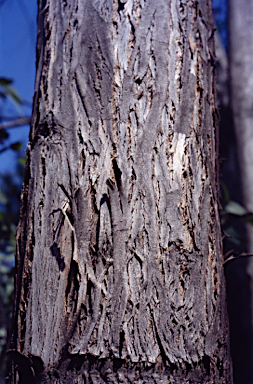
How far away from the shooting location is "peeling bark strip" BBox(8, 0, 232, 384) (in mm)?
581

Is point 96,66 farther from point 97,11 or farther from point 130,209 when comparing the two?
point 130,209

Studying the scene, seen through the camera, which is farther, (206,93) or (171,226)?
(206,93)

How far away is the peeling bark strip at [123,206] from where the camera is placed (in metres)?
0.58

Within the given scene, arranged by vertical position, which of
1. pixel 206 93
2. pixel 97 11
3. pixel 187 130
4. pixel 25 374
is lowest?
pixel 25 374

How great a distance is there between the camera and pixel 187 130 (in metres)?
0.69

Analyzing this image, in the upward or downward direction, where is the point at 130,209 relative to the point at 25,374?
upward

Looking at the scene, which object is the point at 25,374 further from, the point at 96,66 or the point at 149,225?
the point at 96,66

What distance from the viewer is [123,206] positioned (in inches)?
24.6

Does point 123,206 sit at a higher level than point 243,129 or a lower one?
lower

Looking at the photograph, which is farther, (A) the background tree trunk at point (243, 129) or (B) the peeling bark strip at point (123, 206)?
(A) the background tree trunk at point (243, 129)

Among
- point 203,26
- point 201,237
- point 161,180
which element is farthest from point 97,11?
point 201,237

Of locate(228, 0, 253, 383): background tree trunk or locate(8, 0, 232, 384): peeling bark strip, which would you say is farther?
locate(228, 0, 253, 383): background tree trunk

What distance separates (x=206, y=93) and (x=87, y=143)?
0.30 metres

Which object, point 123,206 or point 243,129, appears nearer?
point 123,206
